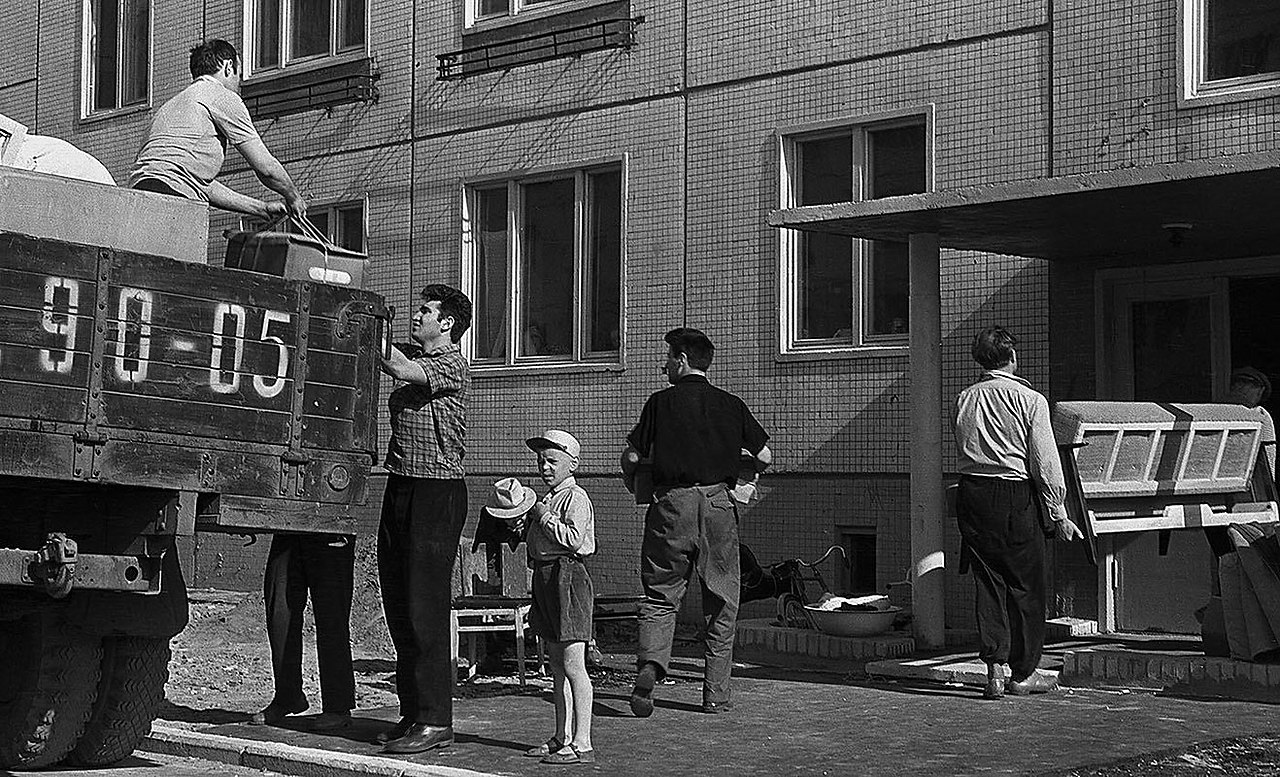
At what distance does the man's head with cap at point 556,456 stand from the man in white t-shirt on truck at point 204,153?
1.65 m

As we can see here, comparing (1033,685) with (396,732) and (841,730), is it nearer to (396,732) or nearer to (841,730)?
(841,730)

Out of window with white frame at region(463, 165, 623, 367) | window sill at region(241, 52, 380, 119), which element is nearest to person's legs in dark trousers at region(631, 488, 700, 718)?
window with white frame at region(463, 165, 623, 367)

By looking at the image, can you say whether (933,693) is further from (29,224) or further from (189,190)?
(29,224)

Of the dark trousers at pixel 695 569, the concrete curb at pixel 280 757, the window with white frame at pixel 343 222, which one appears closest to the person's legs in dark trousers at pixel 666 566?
the dark trousers at pixel 695 569

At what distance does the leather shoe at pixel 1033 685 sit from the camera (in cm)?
1005

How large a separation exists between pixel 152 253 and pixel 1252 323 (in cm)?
743

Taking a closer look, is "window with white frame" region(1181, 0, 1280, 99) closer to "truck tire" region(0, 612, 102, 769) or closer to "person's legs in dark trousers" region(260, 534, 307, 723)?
"person's legs in dark trousers" region(260, 534, 307, 723)

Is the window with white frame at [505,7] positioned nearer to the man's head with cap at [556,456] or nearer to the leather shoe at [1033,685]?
the leather shoe at [1033,685]

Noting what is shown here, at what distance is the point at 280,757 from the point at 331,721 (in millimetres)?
826

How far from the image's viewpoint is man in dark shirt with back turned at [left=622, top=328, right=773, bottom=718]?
9.65 meters

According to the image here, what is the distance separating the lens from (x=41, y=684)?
7.93 m

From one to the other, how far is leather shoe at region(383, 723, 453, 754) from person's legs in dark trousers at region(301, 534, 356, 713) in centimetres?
97

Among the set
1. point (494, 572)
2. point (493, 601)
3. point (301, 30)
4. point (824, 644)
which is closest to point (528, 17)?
point (301, 30)

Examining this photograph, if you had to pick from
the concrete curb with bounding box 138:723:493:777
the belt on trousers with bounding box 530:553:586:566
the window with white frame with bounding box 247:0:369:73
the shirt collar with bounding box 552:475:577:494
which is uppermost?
the window with white frame with bounding box 247:0:369:73
